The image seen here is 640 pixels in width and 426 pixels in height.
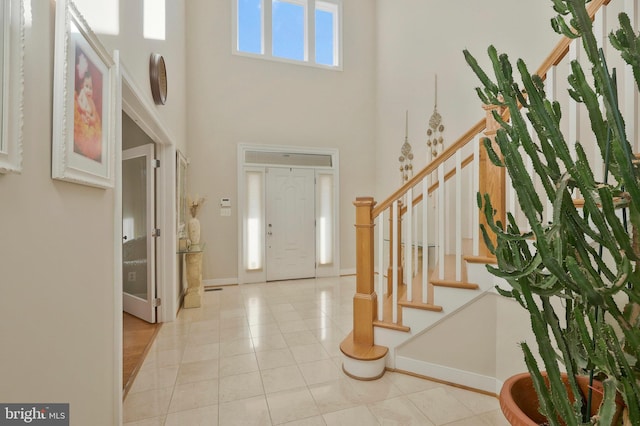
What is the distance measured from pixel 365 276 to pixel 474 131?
4.26 ft

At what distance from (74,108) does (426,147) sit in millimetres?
4097

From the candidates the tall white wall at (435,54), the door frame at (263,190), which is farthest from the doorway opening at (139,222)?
the tall white wall at (435,54)

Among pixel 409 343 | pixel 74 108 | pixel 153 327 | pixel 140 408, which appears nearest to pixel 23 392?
pixel 74 108

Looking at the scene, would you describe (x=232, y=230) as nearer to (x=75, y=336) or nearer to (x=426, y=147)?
(x=426, y=147)

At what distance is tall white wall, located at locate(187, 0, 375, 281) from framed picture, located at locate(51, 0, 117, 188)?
342cm

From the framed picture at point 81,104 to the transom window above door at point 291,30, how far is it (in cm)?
415

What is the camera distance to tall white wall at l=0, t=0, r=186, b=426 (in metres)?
0.89

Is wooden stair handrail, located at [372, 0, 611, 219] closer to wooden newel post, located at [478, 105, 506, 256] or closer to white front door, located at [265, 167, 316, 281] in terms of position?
wooden newel post, located at [478, 105, 506, 256]

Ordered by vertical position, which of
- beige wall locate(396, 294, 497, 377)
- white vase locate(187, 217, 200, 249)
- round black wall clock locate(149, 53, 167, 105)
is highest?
round black wall clock locate(149, 53, 167, 105)

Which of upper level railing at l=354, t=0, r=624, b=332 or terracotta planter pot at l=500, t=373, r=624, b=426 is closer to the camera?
terracotta planter pot at l=500, t=373, r=624, b=426

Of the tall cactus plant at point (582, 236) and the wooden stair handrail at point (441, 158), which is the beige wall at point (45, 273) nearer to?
the tall cactus plant at point (582, 236)

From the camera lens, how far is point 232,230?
504cm
